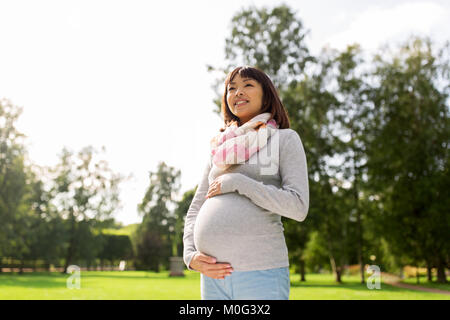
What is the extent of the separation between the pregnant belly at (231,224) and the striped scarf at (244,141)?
0.57 feet

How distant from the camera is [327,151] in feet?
80.0


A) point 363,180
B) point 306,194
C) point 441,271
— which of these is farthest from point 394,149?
point 306,194

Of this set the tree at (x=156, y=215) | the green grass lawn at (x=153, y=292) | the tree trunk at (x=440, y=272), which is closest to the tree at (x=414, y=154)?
the tree trunk at (x=440, y=272)

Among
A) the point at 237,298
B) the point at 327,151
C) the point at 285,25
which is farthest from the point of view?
the point at 327,151

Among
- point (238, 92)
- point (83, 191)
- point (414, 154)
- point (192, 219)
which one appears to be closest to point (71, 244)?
point (83, 191)

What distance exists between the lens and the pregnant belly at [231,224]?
190 cm

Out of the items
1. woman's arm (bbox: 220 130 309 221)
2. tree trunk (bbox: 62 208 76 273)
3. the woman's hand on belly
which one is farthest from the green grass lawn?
tree trunk (bbox: 62 208 76 273)

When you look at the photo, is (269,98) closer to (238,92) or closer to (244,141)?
(238,92)

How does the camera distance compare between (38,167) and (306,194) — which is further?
(38,167)
